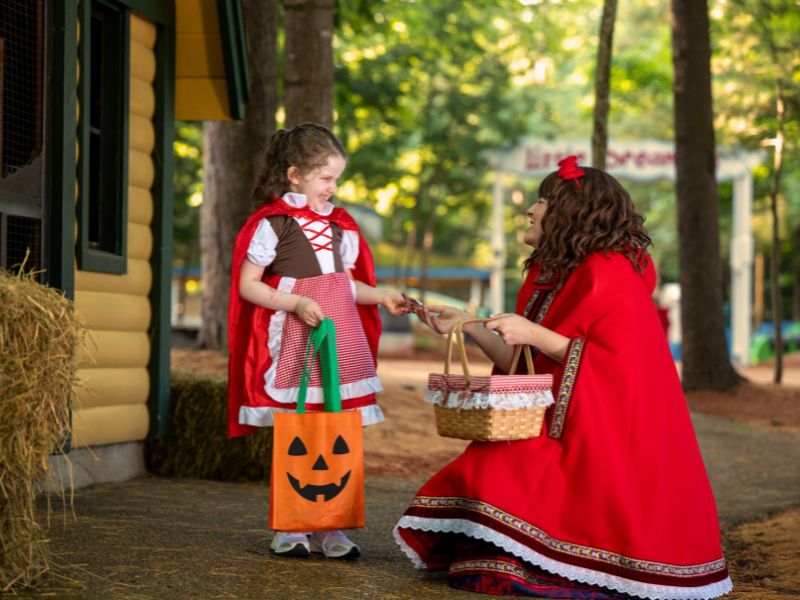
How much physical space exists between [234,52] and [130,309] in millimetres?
1789

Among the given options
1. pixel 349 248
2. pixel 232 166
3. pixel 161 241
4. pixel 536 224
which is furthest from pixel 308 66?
pixel 536 224

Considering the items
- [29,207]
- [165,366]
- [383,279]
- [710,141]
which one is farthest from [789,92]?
[383,279]

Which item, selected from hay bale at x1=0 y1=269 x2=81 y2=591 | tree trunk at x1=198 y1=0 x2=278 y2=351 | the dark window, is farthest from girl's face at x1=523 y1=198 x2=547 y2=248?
tree trunk at x1=198 y1=0 x2=278 y2=351

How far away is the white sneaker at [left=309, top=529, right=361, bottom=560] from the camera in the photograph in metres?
4.82

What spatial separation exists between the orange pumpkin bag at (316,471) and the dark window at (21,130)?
2.05 metres

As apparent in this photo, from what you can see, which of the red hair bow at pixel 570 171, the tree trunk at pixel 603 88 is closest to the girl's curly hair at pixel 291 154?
the red hair bow at pixel 570 171

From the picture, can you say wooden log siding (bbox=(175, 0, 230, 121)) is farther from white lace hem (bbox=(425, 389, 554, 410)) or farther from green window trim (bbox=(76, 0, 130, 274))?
white lace hem (bbox=(425, 389, 554, 410))

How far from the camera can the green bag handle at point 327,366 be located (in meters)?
4.79

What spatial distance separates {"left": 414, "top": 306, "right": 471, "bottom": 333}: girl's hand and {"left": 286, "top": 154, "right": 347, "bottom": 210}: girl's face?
707mm

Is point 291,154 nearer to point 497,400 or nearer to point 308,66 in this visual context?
point 497,400

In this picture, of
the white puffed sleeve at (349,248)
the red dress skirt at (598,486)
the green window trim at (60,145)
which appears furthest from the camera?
the green window trim at (60,145)

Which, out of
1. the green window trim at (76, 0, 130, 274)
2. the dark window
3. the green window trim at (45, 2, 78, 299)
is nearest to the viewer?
the dark window

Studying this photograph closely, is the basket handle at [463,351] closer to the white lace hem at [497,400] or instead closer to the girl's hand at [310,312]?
the white lace hem at [497,400]

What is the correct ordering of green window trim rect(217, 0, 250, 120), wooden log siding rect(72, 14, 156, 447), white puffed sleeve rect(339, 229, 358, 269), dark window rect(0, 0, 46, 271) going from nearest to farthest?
white puffed sleeve rect(339, 229, 358, 269) → dark window rect(0, 0, 46, 271) → wooden log siding rect(72, 14, 156, 447) → green window trim rect(217, 0, 250, 120)
